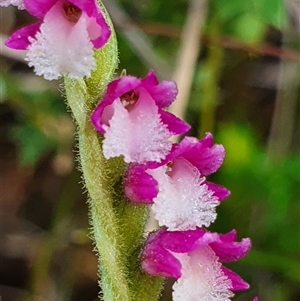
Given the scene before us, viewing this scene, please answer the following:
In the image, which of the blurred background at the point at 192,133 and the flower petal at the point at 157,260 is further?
the blurred background at the point at 192,133

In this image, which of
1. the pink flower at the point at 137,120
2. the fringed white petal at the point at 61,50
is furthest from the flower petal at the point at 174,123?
the fringed white petal at the point at 61,50

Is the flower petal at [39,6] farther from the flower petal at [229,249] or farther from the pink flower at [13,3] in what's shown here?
the flower petal at [229,249]

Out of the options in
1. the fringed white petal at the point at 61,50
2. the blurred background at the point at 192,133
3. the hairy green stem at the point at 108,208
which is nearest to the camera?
the fringed white petal at the point at 61,50

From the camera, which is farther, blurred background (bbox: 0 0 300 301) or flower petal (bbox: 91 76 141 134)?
blurred background (bbox: 0 0 300 301)

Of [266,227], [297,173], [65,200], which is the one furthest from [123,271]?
[65,200]

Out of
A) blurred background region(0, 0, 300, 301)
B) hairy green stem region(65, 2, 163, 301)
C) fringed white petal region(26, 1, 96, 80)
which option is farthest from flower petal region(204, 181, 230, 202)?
blurred background region(0, 0, 300, 301)

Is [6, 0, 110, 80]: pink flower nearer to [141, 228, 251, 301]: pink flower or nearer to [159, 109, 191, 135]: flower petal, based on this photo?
[159, 109, 191, 135]: flower petal

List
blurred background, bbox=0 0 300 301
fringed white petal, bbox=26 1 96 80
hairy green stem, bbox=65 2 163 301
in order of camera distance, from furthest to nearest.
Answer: blurred background, bbox=0 0 300 301
hairy green stem, bbox=65 2 163 301
fringed white petal, bbox=26 1 96 80

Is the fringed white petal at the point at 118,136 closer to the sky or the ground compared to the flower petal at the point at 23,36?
closer to the ground
